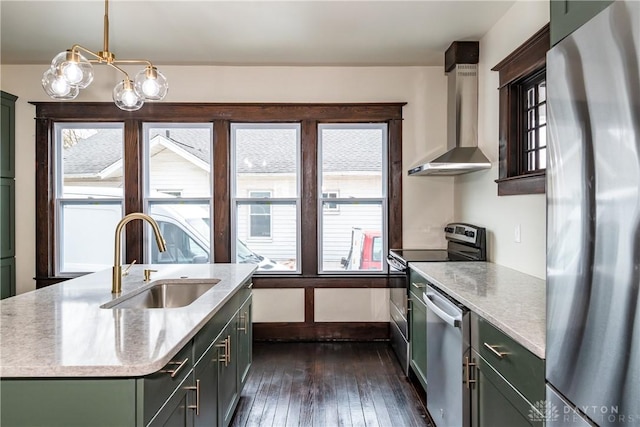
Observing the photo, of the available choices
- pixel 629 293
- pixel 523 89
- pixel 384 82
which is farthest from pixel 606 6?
pixel 384 82

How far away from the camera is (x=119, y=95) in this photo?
2445 millimetres

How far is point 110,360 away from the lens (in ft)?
3.82

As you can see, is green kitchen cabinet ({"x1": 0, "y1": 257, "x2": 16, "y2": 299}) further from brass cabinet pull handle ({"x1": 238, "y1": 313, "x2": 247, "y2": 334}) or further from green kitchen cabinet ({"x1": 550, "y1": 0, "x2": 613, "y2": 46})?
green kitchen cabinet ({"x1": 550, "y1": 0, "x2": 613, "y2": 46})

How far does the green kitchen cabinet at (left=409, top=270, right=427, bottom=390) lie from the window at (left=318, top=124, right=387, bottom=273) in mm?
1121

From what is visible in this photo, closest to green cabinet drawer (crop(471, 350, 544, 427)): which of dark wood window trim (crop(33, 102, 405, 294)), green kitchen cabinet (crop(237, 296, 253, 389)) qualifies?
green kitchen cabinet (crop(237, 296, 253, 389))

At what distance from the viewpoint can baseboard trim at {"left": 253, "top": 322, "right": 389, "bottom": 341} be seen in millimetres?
4125

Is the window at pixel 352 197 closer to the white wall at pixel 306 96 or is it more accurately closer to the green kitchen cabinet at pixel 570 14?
the white wall at pixel 306 96

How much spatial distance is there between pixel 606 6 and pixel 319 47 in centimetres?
292

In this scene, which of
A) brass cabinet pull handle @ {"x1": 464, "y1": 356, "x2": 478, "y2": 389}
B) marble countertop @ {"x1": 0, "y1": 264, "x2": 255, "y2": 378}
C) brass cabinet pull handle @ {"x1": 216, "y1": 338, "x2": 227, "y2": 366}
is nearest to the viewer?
marble countertop @ {"x1": 0, "y1": 264, "x2": 255, "y2": 378}

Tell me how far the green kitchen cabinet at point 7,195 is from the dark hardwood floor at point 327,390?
259 cm

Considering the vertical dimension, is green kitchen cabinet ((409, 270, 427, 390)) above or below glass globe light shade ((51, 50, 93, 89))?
below

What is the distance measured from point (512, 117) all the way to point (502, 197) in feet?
1.92

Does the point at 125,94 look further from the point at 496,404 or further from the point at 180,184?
the point at 496,404

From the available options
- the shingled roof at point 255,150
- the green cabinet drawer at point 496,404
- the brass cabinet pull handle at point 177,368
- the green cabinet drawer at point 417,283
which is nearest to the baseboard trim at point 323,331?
the green cabinet drawer at point 417,283
